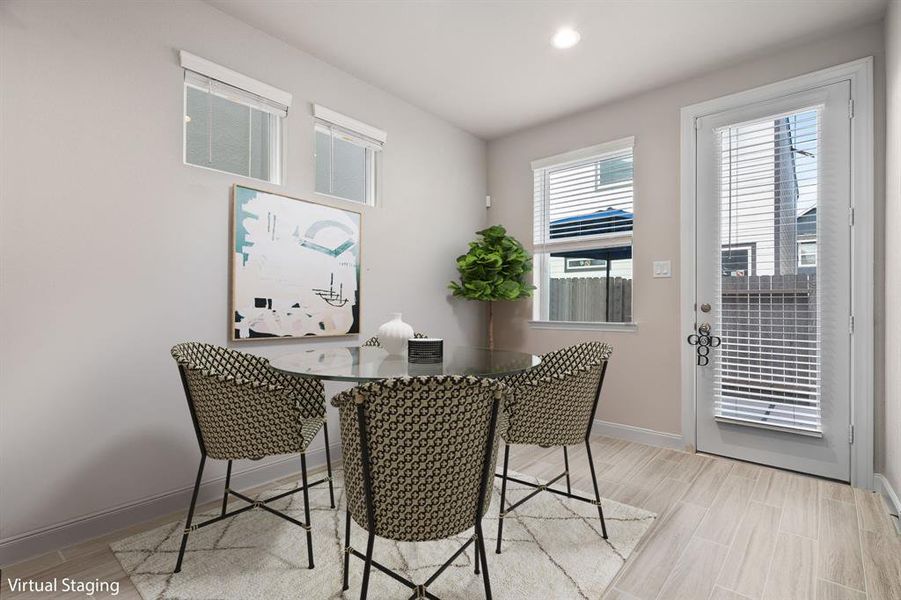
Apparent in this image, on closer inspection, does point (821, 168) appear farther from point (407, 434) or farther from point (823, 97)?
point (407, 434)

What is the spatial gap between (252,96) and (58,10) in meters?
0.90

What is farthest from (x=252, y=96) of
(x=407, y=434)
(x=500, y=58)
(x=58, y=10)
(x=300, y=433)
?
(x=407, y=434)

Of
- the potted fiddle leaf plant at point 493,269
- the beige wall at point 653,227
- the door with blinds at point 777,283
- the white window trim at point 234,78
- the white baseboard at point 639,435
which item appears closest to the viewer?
the white window trim at point 234,78

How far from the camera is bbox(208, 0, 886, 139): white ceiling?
8.19ft

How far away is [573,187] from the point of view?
3963 mm

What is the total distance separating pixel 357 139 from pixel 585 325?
7.70 ft

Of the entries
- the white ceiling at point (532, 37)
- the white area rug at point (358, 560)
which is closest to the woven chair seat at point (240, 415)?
the white area rug at point (358, 560)

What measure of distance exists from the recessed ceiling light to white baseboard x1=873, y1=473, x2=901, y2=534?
298 centimetres

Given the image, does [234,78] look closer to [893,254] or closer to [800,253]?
[800,253]

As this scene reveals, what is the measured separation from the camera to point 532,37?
9.04 feet

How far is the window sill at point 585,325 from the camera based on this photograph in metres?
3.59

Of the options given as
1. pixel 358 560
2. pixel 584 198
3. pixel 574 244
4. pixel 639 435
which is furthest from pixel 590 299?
pixel 358 560

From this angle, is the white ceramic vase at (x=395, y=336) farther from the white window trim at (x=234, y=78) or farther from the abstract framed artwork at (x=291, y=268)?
the white window trim at (x=234, y=78)

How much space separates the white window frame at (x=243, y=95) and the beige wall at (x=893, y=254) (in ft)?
10.9
